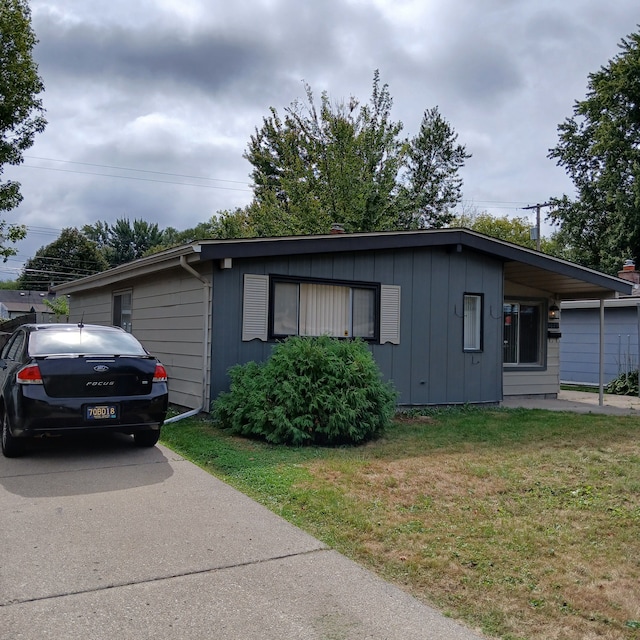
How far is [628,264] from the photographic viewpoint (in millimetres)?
18484

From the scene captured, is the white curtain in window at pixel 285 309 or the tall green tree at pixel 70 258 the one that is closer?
the white curtain in window at pixel 285 309

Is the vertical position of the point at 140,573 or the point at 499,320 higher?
the point at 499,320

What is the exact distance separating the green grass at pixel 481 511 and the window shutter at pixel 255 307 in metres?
1.61

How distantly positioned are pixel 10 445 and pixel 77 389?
0.94 m

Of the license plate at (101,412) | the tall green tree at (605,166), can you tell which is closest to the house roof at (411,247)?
the license plate at (101,412)

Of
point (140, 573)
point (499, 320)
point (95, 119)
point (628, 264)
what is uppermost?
point (95, 119)

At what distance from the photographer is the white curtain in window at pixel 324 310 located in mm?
9820

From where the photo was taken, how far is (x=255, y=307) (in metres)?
9.34

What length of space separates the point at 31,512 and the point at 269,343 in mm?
5094

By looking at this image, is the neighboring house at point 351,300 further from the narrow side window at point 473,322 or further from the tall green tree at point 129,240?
the tall green tree at point 129,240

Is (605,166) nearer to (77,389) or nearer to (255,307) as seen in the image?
(255,307)

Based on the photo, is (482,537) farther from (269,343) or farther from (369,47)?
(369,47)

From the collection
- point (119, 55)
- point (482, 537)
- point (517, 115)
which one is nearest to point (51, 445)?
point (482, 537)

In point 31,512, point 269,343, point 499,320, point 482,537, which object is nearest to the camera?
point 482,537
